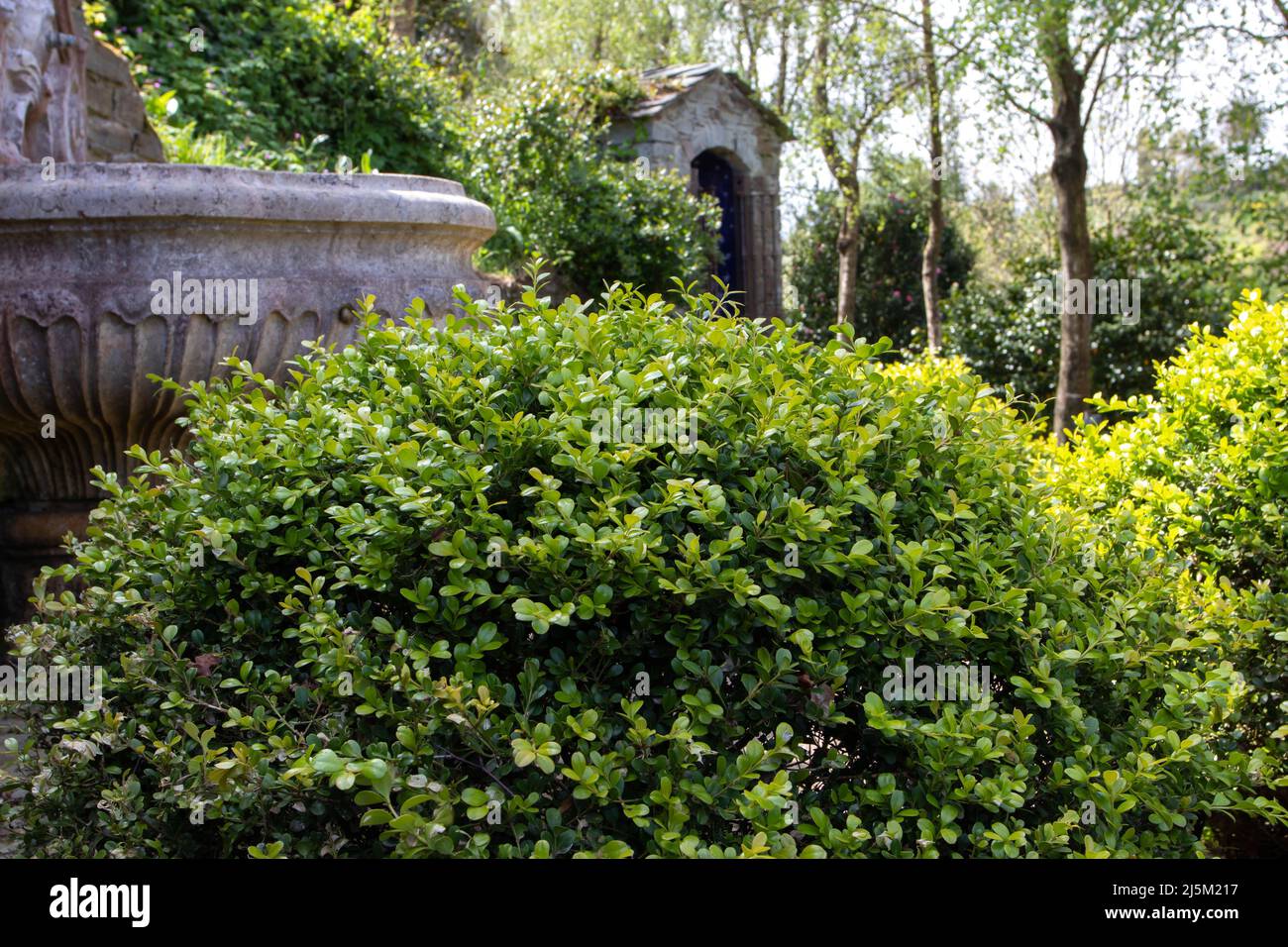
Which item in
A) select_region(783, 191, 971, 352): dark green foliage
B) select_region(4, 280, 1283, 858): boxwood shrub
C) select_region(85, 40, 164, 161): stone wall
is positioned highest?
select_region(783, 191, 971, 352): dark green foliage

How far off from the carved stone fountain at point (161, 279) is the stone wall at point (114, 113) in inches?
167

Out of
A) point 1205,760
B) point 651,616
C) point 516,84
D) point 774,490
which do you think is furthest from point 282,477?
point 516,84

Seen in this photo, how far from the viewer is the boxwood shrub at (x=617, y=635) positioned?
5.83 feet

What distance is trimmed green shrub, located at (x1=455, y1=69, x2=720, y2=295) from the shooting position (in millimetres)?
11555

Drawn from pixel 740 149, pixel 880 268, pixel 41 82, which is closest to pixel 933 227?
pixel 740 149

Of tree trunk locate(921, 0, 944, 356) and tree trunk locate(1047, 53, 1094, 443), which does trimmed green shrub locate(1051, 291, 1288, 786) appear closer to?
tree trunk locate(1047, 53, 1094, 443)

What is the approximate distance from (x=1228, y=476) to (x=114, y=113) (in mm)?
7262

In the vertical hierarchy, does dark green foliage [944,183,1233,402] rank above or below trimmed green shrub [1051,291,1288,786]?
above

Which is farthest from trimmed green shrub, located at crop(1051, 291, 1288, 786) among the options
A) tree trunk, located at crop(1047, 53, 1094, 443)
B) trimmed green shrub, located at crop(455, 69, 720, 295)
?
trimmed green shrub, located at crop(455, 69, 720, 295)

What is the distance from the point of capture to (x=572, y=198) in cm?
1178

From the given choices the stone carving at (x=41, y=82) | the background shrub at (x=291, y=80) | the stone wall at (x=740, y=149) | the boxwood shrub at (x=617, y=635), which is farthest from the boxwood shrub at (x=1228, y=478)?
the stone wall at (x=740, y=149)

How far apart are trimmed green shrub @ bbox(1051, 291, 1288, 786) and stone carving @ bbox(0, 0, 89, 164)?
3759 mm

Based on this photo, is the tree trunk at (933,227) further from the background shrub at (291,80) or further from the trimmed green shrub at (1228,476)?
the trimmed green shrub at (1228,476)
